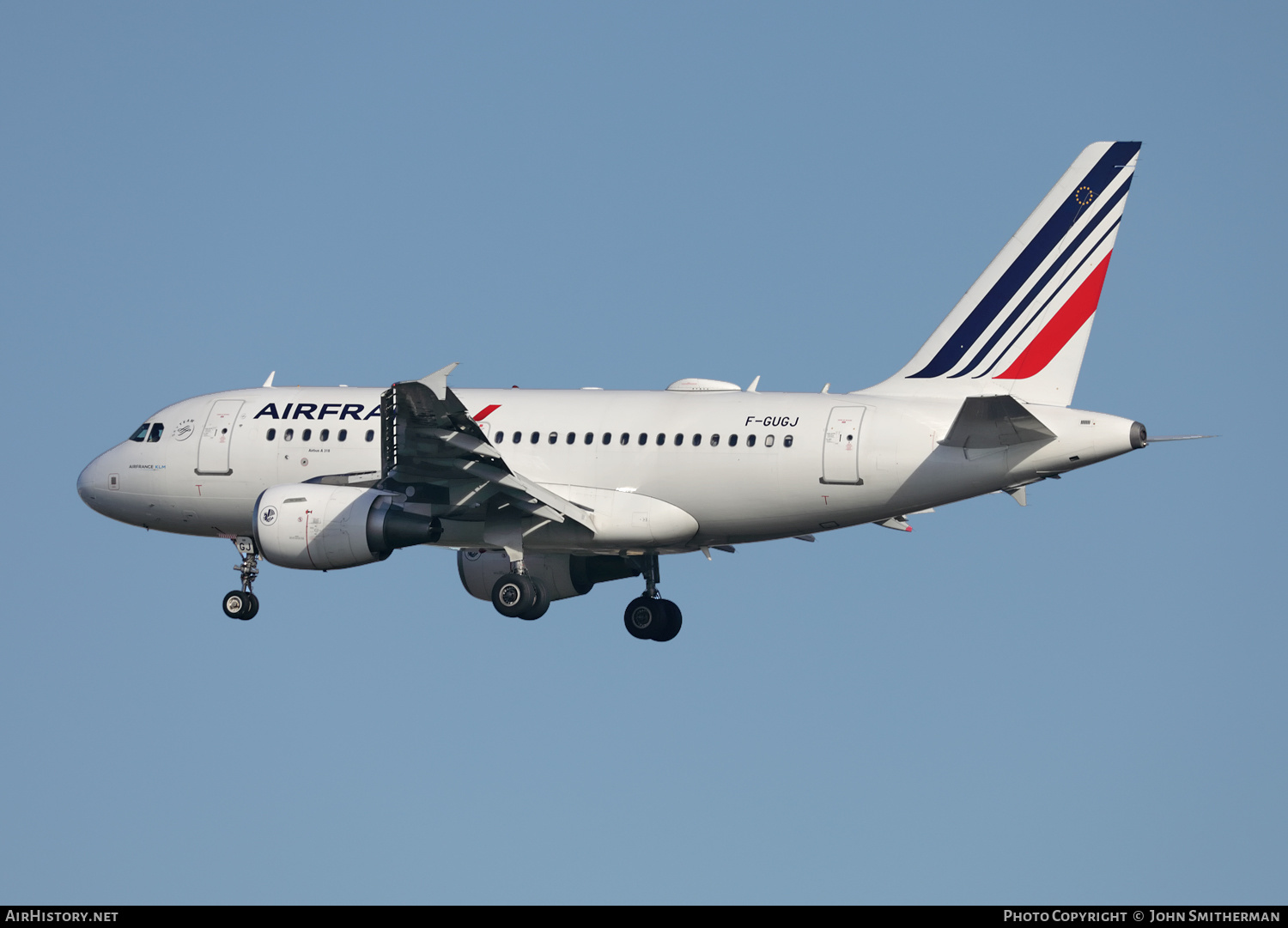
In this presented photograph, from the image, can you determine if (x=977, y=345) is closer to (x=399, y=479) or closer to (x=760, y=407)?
(x=760, y=407)

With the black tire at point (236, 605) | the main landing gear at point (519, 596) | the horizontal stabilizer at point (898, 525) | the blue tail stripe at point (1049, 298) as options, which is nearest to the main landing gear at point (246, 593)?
the black tire at point (236, 605)

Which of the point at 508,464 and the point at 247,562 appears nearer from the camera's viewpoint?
the point at 508,464

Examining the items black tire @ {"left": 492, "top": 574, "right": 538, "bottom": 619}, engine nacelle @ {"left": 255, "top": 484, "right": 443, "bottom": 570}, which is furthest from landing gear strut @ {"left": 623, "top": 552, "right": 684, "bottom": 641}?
engine nacelle @ {"left": 255, "top": 484, "right": 443, "bottom": 570}

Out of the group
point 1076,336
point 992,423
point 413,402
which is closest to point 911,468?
point 992,423

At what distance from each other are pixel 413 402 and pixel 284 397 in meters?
8.10

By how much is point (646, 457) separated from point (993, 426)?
817 centimetres

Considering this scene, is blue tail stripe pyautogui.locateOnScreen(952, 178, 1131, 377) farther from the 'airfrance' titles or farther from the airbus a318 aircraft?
the 'airfrance' titles

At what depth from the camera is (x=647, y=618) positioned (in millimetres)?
47719

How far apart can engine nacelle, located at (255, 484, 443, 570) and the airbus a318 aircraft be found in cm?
4

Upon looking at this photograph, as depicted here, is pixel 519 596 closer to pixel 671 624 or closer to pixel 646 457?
pixel 646 457

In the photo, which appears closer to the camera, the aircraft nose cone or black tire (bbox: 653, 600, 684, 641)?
black tire (bbox: 653, 600, 684, 641)

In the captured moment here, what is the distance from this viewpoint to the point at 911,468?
133 feet

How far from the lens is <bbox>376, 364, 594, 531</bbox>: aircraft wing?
131ft

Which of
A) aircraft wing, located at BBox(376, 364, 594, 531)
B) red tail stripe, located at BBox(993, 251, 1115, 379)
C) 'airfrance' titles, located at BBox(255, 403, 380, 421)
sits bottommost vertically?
aircraft wing, located at BBox(376, 364, 594, 531)
